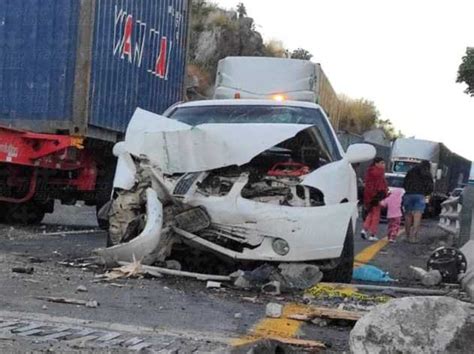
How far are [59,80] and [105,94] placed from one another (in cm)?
90

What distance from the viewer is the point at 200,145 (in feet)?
23.8

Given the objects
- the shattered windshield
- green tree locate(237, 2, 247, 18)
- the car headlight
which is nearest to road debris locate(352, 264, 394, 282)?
the shattered windshield

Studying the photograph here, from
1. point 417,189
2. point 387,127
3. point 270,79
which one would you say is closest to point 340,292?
point 417,189

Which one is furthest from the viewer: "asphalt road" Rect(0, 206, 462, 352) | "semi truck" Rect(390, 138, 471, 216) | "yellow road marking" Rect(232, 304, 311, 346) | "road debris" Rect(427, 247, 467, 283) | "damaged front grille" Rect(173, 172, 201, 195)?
"semi truck" Rect(390, 138, 471, 216)

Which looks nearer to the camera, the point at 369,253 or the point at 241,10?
the point at 369,253

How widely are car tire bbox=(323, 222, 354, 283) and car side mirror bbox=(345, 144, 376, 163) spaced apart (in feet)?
2.37

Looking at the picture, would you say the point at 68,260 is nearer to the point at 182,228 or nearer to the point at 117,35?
the point at 182,228

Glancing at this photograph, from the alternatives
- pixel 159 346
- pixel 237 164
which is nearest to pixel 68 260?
pixel 237 164

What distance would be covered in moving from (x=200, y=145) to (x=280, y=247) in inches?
42.3

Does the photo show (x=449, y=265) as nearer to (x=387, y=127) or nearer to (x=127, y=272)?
(x=127, y=272)

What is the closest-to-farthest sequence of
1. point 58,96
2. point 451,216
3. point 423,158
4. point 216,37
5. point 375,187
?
point 58,96 < point 375,187 < point 451,216 < point 423,158 < point 216,37

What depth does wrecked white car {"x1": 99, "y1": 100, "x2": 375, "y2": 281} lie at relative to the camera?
7.00 metres

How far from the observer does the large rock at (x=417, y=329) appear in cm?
424

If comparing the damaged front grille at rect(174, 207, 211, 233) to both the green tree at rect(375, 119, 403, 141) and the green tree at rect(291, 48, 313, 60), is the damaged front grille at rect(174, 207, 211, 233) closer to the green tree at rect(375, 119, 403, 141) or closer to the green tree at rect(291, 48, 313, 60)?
the green tree at rect(291, 48, 313, 60)
